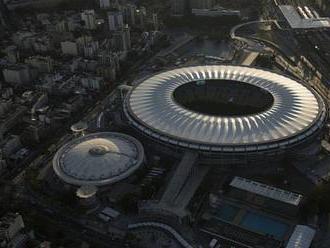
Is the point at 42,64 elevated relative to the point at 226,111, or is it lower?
elevated

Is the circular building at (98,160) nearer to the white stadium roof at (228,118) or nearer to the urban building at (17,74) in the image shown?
the white stadium roof at (228,118)

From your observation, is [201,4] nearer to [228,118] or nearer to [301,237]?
[228,118]

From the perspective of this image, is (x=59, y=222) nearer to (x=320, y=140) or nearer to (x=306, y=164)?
(x=306, y=164)

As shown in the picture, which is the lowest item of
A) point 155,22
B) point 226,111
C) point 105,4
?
point 226,111

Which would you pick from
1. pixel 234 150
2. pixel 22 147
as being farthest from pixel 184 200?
pixel 22 147

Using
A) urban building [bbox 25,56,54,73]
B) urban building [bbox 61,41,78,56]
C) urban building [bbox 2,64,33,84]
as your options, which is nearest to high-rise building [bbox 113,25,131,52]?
urban building [bbox 61,41,78,56]

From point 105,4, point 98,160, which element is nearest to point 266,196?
point 98,160
